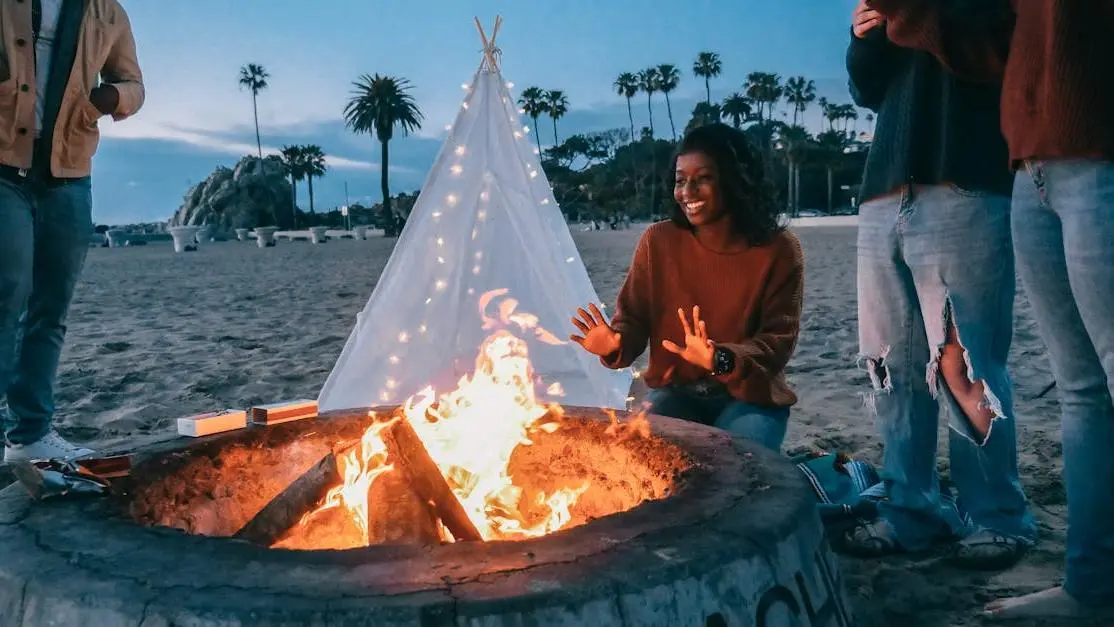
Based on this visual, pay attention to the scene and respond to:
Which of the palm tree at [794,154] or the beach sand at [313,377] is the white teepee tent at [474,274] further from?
the palm tree at [794,154]

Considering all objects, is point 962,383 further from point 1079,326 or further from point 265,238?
point 265,238

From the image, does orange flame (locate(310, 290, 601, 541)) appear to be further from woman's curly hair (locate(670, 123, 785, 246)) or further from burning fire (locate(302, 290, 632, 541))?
woman's curly hair (locate(670, 123, 785, 246))

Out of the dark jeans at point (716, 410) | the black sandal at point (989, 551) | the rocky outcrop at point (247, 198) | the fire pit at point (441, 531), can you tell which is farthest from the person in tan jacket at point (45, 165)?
the rocky outcrop at point (247, 198)

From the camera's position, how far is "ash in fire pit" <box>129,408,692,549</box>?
1.96 metres

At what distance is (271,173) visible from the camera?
61.2 m

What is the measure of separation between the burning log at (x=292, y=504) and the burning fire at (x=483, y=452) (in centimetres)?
7

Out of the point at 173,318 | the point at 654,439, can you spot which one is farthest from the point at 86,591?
the point at 173,318

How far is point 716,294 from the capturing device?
2939 mm

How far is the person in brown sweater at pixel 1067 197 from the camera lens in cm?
182

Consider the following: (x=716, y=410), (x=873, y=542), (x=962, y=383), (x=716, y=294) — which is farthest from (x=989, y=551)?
(x=716, y=294)

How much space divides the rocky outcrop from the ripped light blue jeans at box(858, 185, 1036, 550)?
58.1 meters

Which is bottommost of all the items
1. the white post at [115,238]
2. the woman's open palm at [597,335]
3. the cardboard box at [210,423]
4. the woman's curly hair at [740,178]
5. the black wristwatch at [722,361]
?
the cardboard box at [210,423]

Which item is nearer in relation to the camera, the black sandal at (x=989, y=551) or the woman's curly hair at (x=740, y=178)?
the black sandal at (x=989, y=551)

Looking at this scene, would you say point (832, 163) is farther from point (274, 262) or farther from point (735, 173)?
point (735, 173)
